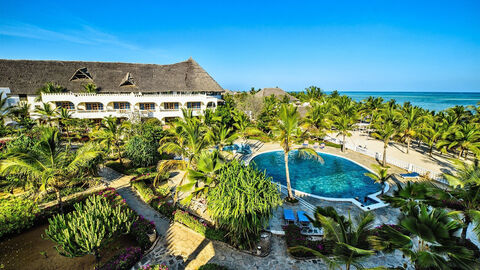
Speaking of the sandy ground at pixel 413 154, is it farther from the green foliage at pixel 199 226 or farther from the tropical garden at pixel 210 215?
the green foliage at pixel 199 226

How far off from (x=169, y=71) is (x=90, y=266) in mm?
34253

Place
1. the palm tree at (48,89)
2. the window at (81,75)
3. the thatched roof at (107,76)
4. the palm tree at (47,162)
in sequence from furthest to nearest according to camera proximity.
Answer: the window at (81,75) → the thatched roof at (107,76) → the palm tree at (48,89) → the palm tree at (47,162)

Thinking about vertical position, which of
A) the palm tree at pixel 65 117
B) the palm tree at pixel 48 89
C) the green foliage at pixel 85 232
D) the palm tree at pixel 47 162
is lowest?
the green foliage at pixel 85 232

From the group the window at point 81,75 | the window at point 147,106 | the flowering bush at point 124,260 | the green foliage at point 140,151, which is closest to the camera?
the flowering bush at point 124,260

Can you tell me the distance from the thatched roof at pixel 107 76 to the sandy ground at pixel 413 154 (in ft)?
83.9

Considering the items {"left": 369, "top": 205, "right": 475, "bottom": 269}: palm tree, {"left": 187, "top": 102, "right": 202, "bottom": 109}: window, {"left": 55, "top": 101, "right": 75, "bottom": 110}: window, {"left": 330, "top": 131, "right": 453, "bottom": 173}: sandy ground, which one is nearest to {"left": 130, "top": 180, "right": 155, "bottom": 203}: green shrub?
{"left": 369, "top": 205, "right": 475, "bottom": 269}: palm tree

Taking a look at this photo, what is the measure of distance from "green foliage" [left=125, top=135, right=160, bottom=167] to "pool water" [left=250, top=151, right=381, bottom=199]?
1004 cm

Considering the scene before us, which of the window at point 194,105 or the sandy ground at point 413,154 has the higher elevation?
the window at point 194,105

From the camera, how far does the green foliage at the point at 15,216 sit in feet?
32.1

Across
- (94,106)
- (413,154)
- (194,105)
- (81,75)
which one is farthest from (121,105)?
(413,154)

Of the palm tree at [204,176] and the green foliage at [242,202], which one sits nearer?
the green foliage at [242,202]

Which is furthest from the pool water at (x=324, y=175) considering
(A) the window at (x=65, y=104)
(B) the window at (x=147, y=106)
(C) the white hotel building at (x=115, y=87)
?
(A) the window at (x=65, y=104)

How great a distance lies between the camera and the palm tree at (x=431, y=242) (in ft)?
17.7

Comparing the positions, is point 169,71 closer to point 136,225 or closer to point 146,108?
point 146,108
